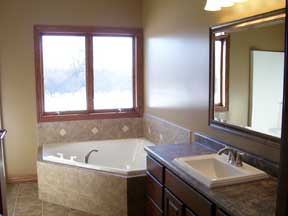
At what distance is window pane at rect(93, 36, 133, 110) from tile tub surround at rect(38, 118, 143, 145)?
24cm

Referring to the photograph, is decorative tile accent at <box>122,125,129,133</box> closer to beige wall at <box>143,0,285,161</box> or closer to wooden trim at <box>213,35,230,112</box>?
beige wall at <box>143,0,285,161</box>

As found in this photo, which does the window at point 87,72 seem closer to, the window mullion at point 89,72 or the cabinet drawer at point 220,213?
the window mullion at point 89,72

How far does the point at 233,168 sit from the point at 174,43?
1.77m

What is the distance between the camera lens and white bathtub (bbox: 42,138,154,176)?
414cm

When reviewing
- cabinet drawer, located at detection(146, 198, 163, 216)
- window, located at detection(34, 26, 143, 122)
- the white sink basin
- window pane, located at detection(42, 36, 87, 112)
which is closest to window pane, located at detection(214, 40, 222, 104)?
the white sink basin

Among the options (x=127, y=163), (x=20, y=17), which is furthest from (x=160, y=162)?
(x=20, y=17)

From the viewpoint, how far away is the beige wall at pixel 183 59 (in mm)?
2398

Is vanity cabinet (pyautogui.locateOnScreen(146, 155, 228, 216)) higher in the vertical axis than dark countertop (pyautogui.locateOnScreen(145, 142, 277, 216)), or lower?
lower

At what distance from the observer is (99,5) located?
4336 mm

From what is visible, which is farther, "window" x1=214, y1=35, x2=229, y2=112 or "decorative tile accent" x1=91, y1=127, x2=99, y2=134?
"decorative tile accent" x1=91, y1=127, x2=99, y2=134

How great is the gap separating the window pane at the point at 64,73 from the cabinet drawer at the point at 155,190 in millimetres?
2094

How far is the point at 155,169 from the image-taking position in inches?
99.6

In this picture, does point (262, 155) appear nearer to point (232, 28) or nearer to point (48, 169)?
point (232, 28)

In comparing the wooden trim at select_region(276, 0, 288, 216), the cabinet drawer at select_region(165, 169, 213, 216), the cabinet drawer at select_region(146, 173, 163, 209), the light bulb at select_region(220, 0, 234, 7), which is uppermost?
the light bulb at select_region(220, 0, 234, 7)
